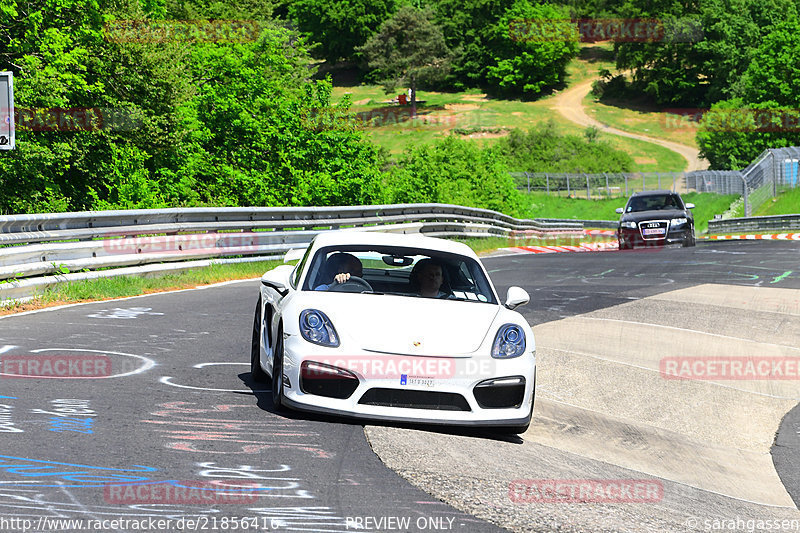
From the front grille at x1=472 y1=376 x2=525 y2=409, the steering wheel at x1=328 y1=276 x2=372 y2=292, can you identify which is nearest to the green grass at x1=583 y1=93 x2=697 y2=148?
the steering wheel at x1=328 y1=276 x2=372 y2=292

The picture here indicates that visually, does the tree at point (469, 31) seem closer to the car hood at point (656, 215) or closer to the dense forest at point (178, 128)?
the dense forest at point (178, 128)

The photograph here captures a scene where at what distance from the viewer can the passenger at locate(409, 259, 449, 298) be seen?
8148 millimetres

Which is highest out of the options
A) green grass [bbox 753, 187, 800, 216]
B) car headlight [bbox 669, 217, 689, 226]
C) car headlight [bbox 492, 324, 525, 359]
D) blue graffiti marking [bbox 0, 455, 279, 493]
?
car headlight [bbox 492, 324, 525, 359]

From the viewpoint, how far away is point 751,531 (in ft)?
19.1

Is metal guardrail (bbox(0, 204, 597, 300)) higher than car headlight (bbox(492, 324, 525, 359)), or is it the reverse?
car headlight (bbox(492, 324, 525, 359))

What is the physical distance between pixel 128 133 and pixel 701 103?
11041 cm

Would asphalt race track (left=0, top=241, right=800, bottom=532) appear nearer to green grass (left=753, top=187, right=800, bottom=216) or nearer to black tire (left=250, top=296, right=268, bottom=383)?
black tire (left=250, top=296, right=268, bottom=383)

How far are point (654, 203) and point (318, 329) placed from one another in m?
23.7

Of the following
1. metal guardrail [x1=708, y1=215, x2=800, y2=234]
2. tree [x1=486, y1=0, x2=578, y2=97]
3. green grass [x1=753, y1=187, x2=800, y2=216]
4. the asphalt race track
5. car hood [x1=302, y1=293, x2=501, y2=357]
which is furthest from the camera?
tree [x1=486, y1=0, x2=578, y2=97]

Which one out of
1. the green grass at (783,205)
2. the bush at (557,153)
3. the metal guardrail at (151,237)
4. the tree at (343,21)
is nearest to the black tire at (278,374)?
the metal guardrail at (151,237)

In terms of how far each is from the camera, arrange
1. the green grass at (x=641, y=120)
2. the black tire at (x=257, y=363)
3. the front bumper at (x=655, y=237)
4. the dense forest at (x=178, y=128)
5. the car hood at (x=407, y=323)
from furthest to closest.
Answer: the green grass at (x=641, y=120) → the front bumper at (x=655, y=237) → the dense forest at (x=178, y=128) → the black tire at (x=257, y=363) → the car hood at (x=407, y=323)

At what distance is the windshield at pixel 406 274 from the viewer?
8.04 meters

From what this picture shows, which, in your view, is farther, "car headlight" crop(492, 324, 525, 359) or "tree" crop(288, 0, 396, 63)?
"tree" crop(288, 0, 396, 63)

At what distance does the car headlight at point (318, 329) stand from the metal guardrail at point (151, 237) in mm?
7138
